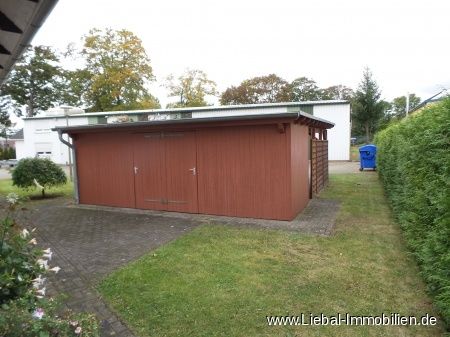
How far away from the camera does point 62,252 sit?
5.43 m

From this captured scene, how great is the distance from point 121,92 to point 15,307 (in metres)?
30.2

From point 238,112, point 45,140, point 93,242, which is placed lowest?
point 93,242

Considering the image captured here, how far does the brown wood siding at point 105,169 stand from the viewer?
8.92 metres

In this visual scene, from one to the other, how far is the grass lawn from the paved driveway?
0.73 feet

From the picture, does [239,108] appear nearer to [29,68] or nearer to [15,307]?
[15,307]

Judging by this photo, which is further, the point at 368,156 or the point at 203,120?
the point at 368,156

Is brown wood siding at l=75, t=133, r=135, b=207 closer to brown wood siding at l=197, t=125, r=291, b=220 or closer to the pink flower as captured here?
brown wood siding at l=197, t=125, r=291, b=220

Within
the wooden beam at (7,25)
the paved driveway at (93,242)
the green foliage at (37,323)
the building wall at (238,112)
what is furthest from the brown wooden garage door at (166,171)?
the building wall at (238,112)

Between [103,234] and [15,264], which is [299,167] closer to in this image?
[103,234]

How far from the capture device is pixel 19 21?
2.59 metres

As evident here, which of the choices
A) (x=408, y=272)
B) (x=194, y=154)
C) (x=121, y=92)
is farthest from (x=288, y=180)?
(x=121, y=92)

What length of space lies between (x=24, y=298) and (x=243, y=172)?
5.55 meters

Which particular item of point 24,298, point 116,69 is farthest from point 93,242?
point 116,69

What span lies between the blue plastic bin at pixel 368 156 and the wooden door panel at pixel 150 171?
12298mm
